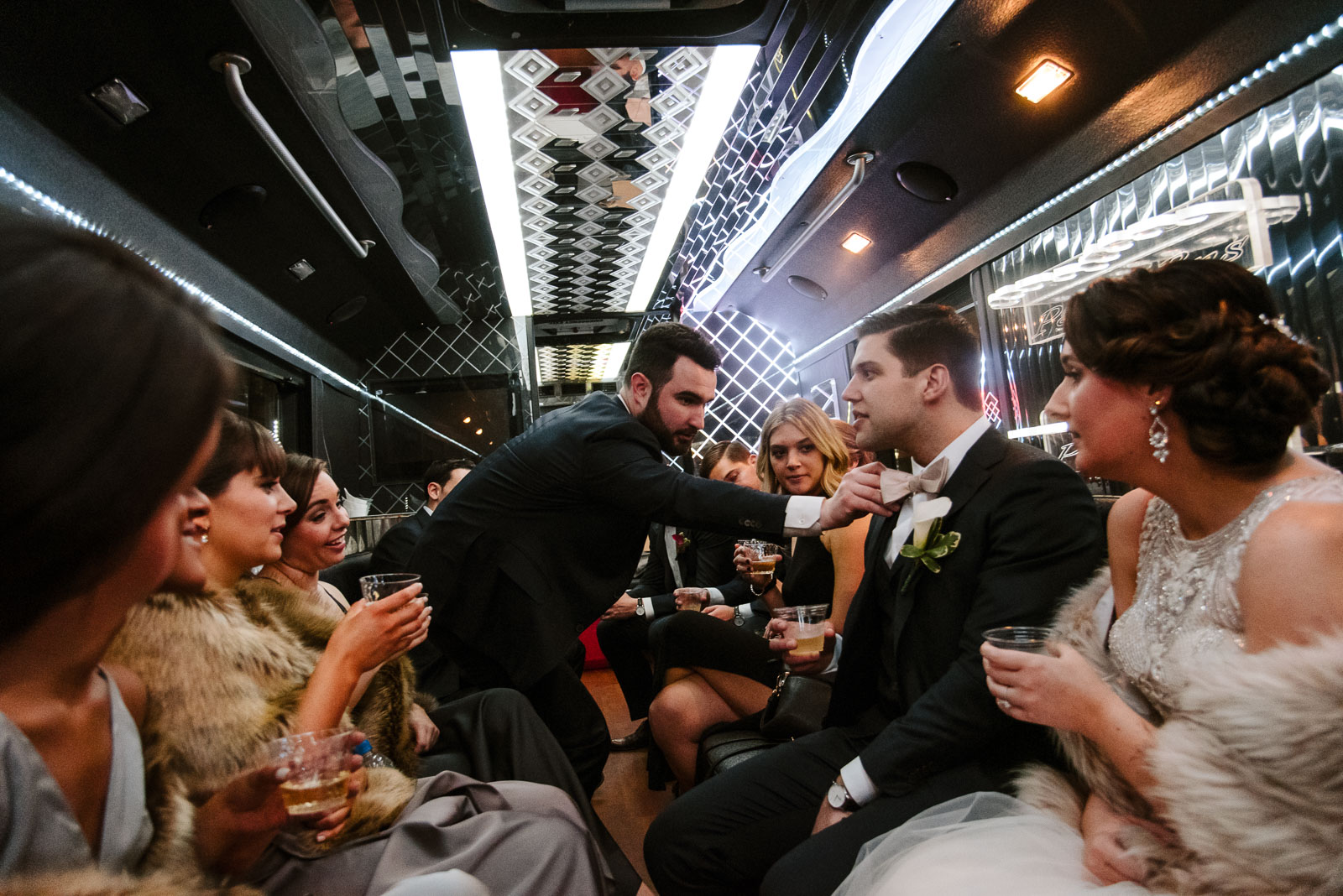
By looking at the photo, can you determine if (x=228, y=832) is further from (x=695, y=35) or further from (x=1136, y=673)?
(x=695, y=35)

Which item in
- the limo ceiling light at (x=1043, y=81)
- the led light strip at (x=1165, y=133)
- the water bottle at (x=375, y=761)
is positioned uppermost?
the limo ceiling light at (x=1043, y=81)

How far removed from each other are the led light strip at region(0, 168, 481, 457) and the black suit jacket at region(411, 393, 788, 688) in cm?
105

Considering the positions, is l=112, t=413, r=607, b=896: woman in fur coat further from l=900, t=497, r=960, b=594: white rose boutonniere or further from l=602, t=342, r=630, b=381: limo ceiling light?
l=602, t=342, r=630, b=381: limo ceiling light

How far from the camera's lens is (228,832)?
1.14 metres

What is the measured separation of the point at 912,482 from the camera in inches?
72.1

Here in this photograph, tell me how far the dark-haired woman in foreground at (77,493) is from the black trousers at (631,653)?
307cm

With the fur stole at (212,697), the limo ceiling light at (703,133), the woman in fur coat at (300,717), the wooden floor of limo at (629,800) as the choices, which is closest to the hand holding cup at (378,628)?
the woman in fur coat at (300,717)

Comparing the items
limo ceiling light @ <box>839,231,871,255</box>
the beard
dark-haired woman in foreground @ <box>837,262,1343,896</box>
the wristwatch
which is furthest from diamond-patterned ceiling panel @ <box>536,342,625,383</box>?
dark-haired woman in foreground @ <box>837,262,1343,896</box>

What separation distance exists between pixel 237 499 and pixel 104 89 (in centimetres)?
155

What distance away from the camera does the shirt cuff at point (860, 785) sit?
1608 millimetres

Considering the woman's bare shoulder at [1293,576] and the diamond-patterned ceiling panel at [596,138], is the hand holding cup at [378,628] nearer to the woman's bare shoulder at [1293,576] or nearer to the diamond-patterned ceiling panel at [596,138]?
the woman's bare shoulder at [1293,576]

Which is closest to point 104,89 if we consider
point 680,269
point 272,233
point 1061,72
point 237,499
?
point 272,233

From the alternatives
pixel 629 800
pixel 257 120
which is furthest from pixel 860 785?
pixel 257 120

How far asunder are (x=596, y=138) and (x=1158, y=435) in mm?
2215
